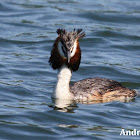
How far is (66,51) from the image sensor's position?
12.8 m

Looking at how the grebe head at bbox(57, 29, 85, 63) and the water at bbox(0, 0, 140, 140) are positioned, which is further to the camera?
the grebe head at bbox(57, 29, 85, 63)

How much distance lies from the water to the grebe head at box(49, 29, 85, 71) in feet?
3.20

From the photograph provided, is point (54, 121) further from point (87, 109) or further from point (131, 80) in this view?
point (131, 80)

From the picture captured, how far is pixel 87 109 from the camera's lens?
504 inches

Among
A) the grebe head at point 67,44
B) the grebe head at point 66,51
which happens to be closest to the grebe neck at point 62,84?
the grebe head at point 66,51

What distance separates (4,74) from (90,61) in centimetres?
316

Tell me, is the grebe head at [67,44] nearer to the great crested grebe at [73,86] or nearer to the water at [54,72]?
the great crested grebe at [73,86]

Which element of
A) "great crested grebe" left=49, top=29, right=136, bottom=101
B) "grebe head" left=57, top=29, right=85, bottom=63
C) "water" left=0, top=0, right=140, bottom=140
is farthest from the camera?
"great crested grebe" left=49, top=29, right=136, bottom=101

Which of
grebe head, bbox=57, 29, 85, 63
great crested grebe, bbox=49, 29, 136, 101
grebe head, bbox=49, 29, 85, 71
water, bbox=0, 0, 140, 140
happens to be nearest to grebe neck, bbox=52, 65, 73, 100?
great crested grebe, bbox=49, 29, 136, 101

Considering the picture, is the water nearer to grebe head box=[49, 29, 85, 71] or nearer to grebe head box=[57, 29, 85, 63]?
grebe head box=[49, 29, 85, 71]

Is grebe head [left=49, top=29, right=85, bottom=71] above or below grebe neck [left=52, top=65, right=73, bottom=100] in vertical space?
above

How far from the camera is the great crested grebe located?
42.4 ft

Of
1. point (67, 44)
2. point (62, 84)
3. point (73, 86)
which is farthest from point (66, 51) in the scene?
point (73, 86)

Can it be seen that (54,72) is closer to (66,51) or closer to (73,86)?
(73,86)
